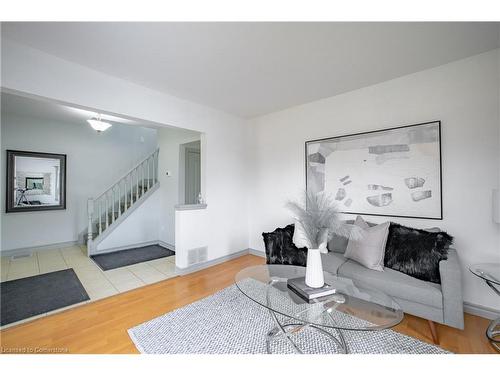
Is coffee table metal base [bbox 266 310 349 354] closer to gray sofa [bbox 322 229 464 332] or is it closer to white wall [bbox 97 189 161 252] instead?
gray sofa [bbox 322 229 464 332]

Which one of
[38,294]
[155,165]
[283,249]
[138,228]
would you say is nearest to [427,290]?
[283,249]

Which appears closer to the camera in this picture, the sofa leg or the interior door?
the sofa leg

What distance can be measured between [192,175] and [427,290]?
437 cm

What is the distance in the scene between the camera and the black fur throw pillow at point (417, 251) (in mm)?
2059

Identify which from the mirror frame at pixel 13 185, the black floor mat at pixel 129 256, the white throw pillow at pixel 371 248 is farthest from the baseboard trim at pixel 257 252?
the mirror frame at pixel 13 185

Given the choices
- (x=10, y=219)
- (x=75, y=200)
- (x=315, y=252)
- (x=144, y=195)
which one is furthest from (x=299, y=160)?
(x=10, y=219)

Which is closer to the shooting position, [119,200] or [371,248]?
[371,248]

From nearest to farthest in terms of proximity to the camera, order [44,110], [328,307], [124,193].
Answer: [328,307]
[44,110]
[124,193]

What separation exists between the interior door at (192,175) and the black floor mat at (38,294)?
2.41m

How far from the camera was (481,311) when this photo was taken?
2184mm

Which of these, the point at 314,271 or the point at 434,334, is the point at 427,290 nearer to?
the point at 434,334

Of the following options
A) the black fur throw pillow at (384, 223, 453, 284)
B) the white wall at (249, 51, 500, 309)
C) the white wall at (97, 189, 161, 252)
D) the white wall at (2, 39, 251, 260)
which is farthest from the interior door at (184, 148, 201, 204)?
the black fur throw pillow at (384, 223, 453, 284)

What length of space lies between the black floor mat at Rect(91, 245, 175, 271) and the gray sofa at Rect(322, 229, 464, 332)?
341cm

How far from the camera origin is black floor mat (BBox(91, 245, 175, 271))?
12.3 ft
